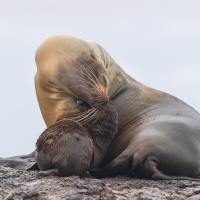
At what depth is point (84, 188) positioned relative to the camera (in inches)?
247

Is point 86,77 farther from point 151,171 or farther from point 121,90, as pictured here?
point 151,171

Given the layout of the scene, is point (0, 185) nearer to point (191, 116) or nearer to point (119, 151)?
point (119, 151)

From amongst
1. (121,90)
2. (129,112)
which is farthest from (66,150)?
(121,90)

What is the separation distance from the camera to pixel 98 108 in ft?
27.4

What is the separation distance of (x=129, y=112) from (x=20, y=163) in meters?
1.60

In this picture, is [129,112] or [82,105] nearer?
[82,105]

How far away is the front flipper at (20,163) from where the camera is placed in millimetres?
8641

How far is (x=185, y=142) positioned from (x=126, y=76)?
1.98 m

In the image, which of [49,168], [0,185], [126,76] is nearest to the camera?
[0,185]

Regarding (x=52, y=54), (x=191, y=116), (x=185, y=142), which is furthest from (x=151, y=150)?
(x=52, y=54)

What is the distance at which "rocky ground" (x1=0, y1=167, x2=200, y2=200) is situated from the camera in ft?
18.9

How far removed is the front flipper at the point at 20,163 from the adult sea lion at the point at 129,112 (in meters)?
0.62

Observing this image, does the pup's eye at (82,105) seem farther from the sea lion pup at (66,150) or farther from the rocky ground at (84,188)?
the rocky ground at (84,188)

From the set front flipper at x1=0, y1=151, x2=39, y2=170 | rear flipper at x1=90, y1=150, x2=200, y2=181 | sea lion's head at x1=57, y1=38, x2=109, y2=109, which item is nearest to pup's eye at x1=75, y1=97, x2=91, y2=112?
sea lion's head at x1=57, y1=38, x2=109, y2=109
